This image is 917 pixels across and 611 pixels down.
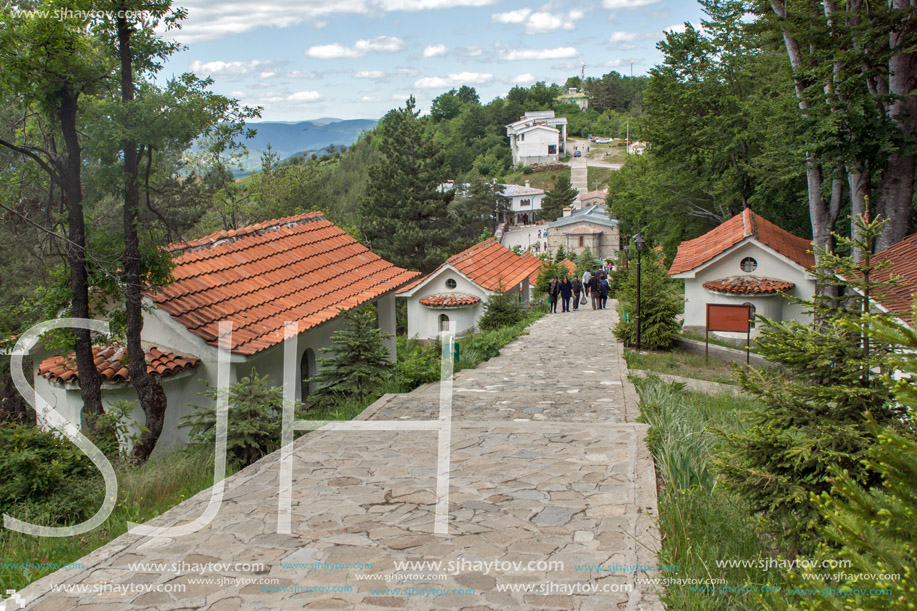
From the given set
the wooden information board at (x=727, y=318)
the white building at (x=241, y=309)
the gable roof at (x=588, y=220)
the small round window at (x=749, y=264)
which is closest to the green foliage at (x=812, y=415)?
the white building at (x=241, y=309)

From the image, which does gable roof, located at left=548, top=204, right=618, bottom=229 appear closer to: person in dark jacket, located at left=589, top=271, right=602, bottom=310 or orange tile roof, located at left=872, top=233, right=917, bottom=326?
person in dark jacket, located at left=589, top=271, right=602, bottom=310

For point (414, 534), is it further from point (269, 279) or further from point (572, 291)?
point (572, 291)

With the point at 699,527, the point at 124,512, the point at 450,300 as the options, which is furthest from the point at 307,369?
the point at 450,300

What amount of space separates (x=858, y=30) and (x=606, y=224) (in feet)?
187

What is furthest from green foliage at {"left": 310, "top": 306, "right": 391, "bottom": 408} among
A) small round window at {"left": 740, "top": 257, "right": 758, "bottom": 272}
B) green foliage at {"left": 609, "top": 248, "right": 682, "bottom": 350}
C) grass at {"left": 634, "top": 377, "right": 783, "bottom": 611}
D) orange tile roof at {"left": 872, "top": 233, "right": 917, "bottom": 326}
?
small round window at {"left": 740, "top": 257, "right": 758, "bottom": 272}

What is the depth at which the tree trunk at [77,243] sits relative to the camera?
30.4ft

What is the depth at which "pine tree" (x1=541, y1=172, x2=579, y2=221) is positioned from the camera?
90.2 meters

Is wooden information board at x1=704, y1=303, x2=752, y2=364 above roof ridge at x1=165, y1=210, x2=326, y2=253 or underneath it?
underneath

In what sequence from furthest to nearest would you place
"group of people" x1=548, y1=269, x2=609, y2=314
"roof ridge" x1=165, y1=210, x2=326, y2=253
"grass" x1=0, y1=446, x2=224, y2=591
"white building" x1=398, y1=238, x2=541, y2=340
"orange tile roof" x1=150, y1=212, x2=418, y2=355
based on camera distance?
"group of people" x1=548, y1=269, x2=609, y2=314
"white building" x1=398, y1=238, x2=541, y2=340
"roof ridge" x1=165, y1=210, x2=326, y2=253
"orange tile roof" x1=150, y1=212, x2=418, y2=355
"grass" x1=0, y1=446, x2=224, y2=591

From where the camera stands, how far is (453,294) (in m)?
28.3

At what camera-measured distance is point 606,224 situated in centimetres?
6981

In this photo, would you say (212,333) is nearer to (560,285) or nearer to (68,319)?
(68,319)

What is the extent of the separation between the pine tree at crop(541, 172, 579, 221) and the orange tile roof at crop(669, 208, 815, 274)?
6350 centimetres

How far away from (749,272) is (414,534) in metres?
22.0
